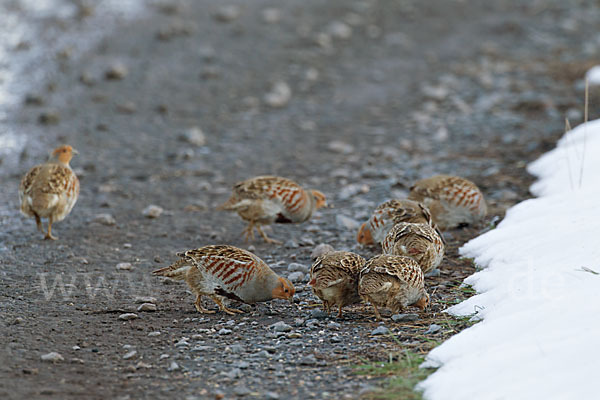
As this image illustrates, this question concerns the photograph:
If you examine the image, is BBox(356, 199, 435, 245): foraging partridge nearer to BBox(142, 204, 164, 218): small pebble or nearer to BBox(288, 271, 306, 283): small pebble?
BBox(288, 271, 306, 283): small pebble

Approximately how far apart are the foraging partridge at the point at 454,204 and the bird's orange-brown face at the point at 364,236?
0.76 metres

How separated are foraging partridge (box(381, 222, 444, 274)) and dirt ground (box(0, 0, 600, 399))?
0.63 feet

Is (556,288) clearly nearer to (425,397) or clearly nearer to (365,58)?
(425,397)

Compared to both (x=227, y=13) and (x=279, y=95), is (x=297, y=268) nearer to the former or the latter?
(x=279, y=95)

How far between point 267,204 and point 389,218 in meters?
1.26

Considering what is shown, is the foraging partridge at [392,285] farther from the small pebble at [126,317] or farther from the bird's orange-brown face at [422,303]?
the small pebble at [126,317]

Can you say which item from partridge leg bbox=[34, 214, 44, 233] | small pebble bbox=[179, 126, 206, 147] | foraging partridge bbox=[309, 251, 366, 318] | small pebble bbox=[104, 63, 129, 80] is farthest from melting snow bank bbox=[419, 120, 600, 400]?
small pebble bbox=[104, 63, 129, 80]

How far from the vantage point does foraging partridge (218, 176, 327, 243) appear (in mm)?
7336

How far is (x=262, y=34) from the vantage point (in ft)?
47.5

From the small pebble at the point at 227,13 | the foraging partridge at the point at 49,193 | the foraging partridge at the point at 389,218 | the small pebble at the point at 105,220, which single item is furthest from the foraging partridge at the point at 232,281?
the small pebble at the point at 227,13

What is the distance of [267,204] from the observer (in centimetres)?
736

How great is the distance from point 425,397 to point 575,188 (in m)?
3.76

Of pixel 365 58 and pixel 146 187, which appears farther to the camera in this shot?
pixel 365 58

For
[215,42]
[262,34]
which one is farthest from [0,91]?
[262,34]
